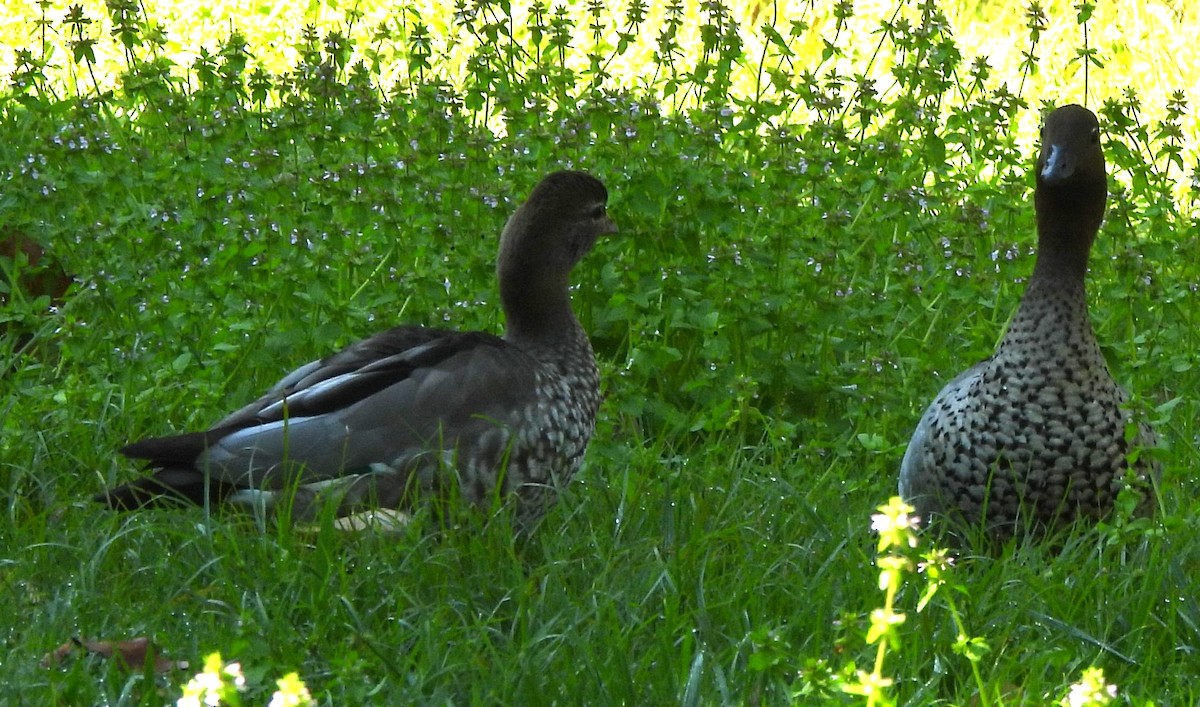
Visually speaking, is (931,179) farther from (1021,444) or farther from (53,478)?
(53,478)

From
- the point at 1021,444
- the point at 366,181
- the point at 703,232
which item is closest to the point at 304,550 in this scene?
the point at 1021,444

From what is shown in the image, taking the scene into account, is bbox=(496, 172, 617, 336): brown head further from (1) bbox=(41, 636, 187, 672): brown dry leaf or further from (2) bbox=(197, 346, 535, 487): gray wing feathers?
(1) bbox=(41, 636, 187, 672): brown dry leaf

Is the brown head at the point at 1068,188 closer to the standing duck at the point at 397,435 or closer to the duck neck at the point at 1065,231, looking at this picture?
the duck neck at the point at 1065,231

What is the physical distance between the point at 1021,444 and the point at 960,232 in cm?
199

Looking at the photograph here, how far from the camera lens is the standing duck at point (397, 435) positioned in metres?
3.75

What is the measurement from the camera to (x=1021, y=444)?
402 cm

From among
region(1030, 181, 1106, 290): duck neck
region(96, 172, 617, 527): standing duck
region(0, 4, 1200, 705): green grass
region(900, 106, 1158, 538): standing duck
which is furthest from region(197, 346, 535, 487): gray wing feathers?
region(1030, 181, 1106, 290): duck neck

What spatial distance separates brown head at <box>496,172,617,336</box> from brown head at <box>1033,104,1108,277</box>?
44.7 inches

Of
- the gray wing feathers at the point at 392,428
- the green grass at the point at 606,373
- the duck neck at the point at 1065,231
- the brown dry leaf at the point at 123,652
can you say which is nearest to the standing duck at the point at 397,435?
the gray wing feathers at the point at 392,428

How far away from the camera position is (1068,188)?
4.28 m

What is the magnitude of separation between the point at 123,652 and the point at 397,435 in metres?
0.94

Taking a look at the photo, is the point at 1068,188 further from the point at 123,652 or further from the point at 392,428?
the point at 123,652

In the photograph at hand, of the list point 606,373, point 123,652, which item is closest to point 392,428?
point 123,652

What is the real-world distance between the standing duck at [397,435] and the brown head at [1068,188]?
1162 mm
